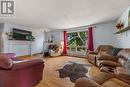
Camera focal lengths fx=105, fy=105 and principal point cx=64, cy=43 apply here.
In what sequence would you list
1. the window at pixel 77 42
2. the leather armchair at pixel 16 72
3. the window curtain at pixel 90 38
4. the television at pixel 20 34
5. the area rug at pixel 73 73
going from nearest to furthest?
1. the leather armchair at pixel 16 72
2. the area rug at pixel 73 73
3. the television at pixel 20 34
4. the window curtain at pixel 90 38
5. the window at pixel 77 42

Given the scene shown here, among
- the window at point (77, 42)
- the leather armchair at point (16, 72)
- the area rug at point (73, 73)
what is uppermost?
the window at point (77, 42)

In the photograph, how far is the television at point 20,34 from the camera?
6562 millimetres

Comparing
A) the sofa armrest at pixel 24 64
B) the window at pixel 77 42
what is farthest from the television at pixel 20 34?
the sofa armrest at pixel 24 64

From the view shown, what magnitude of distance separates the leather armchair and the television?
16.5ft

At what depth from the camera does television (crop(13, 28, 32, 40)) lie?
21.5 ft

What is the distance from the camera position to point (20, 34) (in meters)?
6.96

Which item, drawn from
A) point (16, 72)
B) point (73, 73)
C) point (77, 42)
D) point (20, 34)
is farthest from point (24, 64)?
point (77, 42)

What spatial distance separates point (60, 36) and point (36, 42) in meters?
2.04

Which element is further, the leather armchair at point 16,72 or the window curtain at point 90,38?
the window curtain at point 90,38

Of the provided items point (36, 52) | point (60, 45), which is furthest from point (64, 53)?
point (36, 52)

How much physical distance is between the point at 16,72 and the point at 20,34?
5668 mm

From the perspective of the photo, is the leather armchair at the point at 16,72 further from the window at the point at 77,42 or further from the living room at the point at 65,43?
the window at the point at 77,42

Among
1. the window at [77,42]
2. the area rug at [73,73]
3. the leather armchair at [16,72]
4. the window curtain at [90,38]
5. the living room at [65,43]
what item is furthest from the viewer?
the window at [77,42]

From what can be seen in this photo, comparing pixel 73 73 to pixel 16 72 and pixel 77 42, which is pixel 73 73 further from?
pixel 77 42
